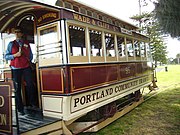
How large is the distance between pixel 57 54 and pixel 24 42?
41.5 inches

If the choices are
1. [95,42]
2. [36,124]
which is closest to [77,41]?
[95,42]

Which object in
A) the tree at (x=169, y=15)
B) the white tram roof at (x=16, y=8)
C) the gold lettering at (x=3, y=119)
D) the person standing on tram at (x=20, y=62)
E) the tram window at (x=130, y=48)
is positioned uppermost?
the tree at (x=169, y=15)

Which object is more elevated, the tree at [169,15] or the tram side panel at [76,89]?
the tree at [169,15]

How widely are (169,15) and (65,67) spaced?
14.3 feet

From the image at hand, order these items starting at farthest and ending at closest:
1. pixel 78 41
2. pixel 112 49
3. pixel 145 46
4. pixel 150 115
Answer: pixel 145 46 → pixel 150 115 → pixel 112 49 → pixel 78 41

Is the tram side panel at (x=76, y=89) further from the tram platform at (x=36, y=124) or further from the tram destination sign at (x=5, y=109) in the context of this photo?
the tram destination sign at (x=5, y=109)

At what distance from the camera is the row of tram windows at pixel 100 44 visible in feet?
14.6

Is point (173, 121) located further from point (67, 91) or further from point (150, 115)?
point (67, 91)

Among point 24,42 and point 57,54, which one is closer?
point 57,54

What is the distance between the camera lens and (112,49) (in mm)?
6020

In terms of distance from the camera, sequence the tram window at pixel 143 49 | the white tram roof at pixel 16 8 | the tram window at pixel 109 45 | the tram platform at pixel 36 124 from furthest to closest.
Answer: the tram window at pixel 143 49, the tram window at pixel 109 45, the white tram roof at pixel 16 8, the tram platform at pixel 36 124

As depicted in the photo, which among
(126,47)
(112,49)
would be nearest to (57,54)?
(112,49)

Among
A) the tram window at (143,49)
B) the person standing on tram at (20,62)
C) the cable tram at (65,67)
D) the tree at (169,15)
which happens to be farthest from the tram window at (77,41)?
the tram window at (143,49)

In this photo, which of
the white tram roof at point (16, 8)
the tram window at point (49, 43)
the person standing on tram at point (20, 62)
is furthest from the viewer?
the person standing on tram at point (20, 62)
